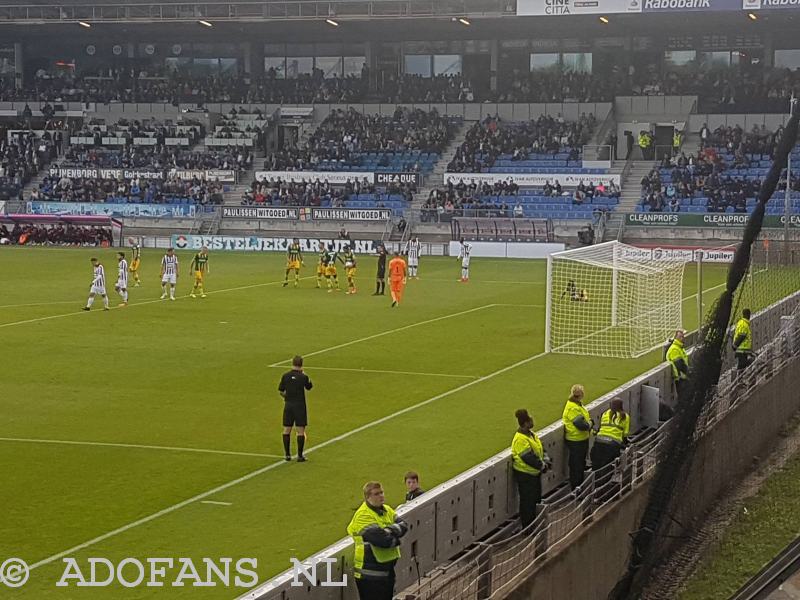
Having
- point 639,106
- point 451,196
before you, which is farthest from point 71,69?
point 639,106

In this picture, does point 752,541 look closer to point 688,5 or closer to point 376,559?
point 376,559

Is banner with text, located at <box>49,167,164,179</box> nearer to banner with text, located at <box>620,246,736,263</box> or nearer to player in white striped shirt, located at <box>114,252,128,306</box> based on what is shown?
banner with text, located at <box>620,246,736,263</box>

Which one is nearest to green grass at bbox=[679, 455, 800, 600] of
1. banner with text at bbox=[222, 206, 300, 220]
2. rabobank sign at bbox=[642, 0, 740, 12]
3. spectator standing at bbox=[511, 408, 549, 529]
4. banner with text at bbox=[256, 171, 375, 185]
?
spectator standing at bbox=[511, 408, 549, 529]

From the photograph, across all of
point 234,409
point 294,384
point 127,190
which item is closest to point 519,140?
point 127,190

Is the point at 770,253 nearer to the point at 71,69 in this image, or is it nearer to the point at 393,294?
the point at 393,294

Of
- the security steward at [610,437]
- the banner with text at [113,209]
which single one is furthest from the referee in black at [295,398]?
the banner with text at [113,209]

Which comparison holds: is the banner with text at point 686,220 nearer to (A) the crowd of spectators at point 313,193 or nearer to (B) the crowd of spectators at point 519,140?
(B) the crowd of spectators at point 519,140

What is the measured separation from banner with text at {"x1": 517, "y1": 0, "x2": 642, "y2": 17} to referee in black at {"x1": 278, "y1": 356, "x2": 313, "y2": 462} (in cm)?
5103

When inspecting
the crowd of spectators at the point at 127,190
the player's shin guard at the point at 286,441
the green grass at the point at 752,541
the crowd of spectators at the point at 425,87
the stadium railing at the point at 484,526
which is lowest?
the green grass at the point at 752,541

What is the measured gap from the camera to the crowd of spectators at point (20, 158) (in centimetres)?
7344

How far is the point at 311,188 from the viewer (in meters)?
69.4

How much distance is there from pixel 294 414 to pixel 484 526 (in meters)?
5.15

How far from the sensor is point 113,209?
69000mm

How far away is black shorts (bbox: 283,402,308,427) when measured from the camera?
56.5 ft
